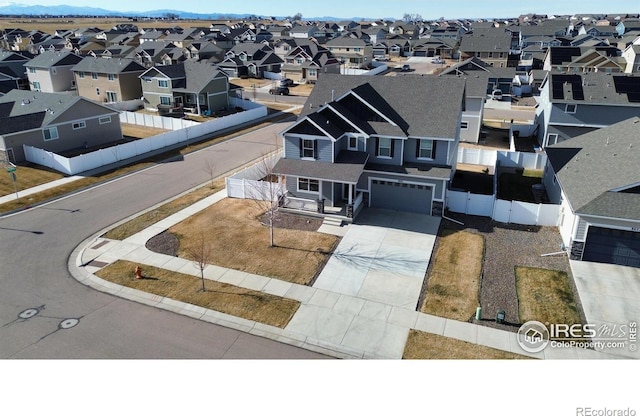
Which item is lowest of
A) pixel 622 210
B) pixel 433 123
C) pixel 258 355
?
pixel 258 355

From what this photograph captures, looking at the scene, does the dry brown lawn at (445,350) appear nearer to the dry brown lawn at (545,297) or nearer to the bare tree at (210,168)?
the dry brown lawn at (545,297)

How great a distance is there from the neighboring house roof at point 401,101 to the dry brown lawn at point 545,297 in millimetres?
10545

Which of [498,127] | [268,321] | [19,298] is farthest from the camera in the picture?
[498,127]

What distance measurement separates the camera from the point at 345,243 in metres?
26.3

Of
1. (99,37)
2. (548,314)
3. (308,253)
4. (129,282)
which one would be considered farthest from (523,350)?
(99,37)

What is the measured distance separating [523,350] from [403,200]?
1449 cm

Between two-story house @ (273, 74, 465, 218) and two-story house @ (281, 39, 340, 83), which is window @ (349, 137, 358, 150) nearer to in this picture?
two-story house @ (273, 74, 465, 218)

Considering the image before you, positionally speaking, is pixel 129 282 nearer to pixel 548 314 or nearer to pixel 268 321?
pixel 268 321

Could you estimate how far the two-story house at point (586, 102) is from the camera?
3966 centimetres

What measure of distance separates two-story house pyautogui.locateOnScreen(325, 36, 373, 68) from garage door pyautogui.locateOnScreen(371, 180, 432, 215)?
78162 mm

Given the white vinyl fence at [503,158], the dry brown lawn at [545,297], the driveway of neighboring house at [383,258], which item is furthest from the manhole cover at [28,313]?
the white vinyl fence at [503,158]

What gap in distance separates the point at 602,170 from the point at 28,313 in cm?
3101

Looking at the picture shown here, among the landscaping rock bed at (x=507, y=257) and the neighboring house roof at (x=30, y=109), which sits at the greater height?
the neighboring house roof at (x=30, y=109)

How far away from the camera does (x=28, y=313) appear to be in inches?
779
